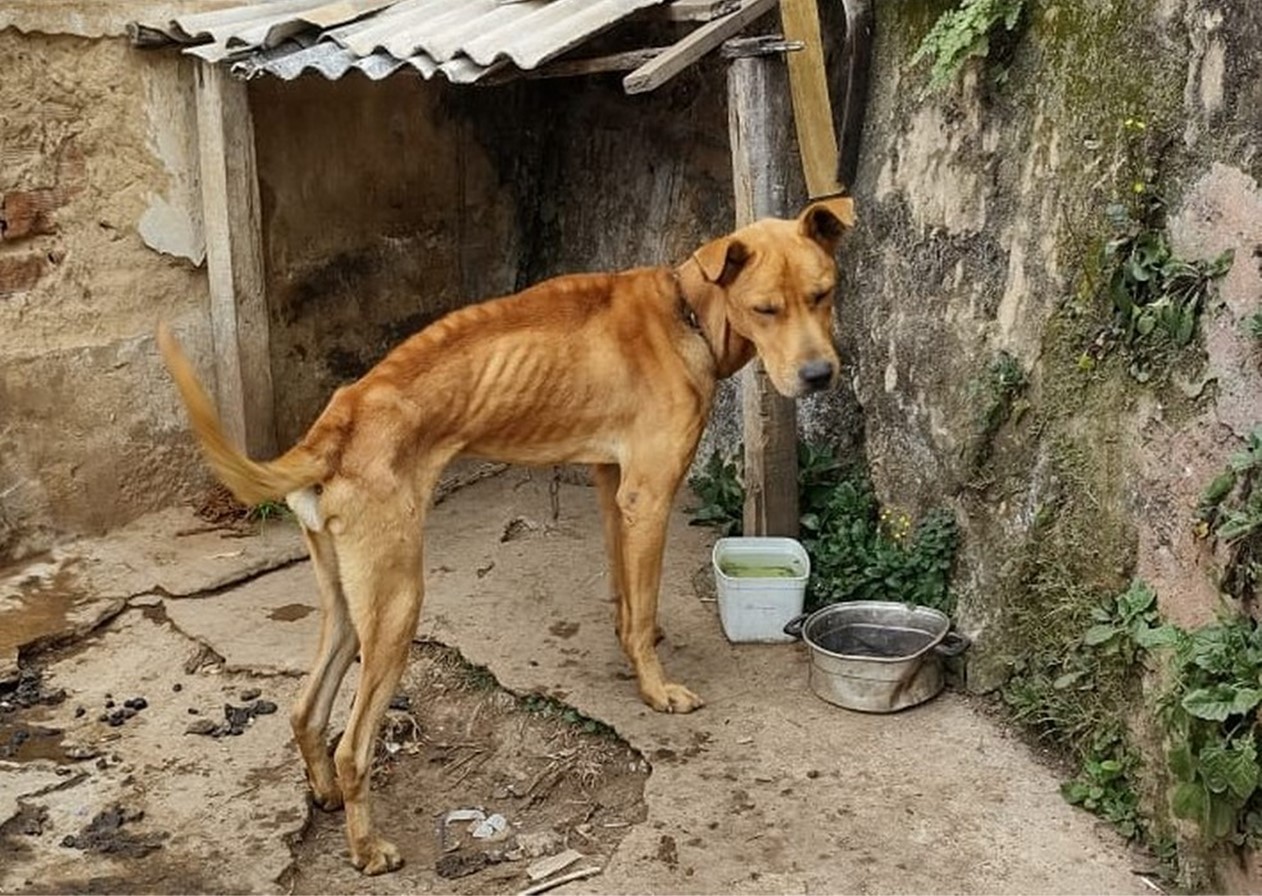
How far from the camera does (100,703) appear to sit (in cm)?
530

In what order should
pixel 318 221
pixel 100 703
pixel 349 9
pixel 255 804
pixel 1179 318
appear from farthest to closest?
pixel 318 221 < pixel 349 9 < pixel 100 703 < pixel 255 804 < pixel 1179 318

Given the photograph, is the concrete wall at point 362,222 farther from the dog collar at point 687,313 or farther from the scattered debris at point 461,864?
the scattered debris at point 461,864

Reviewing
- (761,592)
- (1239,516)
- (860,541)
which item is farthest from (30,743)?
(1239,516)

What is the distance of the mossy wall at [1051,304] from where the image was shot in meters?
4.05

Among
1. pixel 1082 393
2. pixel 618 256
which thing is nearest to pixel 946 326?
pixel 1082 393

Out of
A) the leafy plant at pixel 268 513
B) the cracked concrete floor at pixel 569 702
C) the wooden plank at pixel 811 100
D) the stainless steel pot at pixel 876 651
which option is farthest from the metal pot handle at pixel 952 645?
the leafy plant at pixel 268 513

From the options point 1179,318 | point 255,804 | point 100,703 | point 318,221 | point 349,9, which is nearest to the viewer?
point 1179,318

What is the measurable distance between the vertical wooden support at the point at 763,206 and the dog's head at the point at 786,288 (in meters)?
0.85

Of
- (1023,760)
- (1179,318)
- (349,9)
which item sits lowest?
(1023,760)

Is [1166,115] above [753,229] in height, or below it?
above

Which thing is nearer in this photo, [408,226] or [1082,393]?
[1082,393]

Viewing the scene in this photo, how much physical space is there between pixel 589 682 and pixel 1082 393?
2.13 m

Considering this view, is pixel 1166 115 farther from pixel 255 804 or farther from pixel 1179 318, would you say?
pixel 255 804

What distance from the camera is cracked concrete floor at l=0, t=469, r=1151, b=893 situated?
4250 mm
